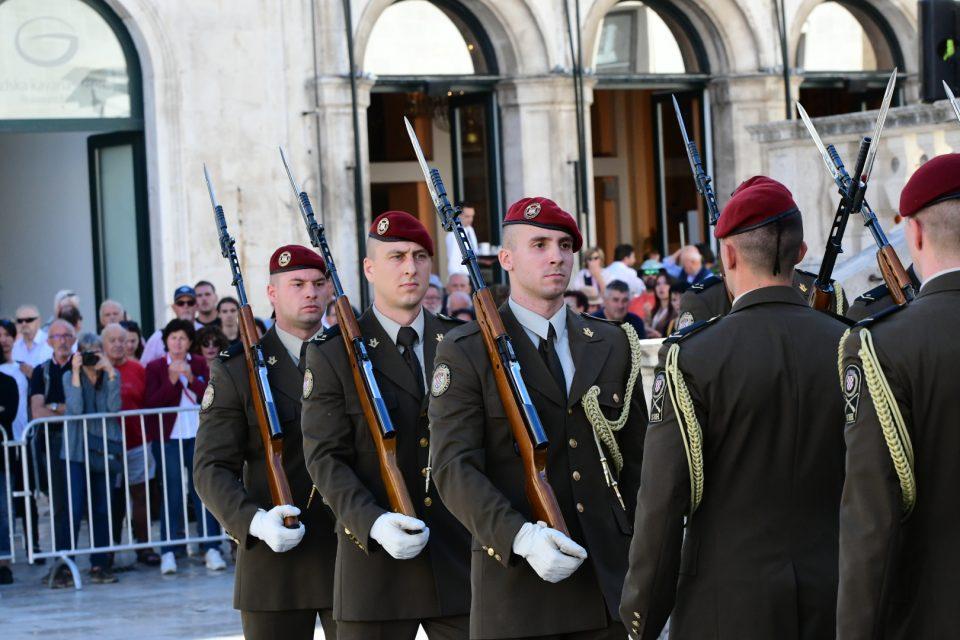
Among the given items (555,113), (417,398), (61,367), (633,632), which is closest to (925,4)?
(417,398)

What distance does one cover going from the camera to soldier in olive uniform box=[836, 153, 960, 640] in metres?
3.53

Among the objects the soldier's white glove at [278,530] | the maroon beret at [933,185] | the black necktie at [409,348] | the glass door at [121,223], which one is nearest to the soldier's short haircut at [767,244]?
the maroon beret at [933,185]

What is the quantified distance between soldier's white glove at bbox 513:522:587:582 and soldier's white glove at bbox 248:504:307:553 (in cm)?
141

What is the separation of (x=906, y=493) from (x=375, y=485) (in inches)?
98.7

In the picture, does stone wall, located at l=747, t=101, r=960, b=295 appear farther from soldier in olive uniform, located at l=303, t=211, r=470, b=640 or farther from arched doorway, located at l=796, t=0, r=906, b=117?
soldier in olive uniform, located at l=303, t=211, r=470, b=640

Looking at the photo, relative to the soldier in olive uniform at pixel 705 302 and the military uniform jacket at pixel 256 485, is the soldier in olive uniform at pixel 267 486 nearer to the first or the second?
the military uniform jacket at pixel 256 485

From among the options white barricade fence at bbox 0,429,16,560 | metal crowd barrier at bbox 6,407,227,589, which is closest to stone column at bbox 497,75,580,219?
metal crowd barrier at bbox 6,407,227,589

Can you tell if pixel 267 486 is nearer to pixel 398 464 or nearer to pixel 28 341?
pixel 398 464

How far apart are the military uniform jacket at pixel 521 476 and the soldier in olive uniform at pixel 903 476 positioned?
1.41 meters

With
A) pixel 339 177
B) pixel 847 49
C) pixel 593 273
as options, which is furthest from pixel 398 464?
pixel 847 49

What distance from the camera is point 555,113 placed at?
1838 cm

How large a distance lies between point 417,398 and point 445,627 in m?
0.76

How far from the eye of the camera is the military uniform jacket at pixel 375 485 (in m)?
5.59

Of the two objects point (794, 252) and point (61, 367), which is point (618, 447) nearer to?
point (794, 252)
